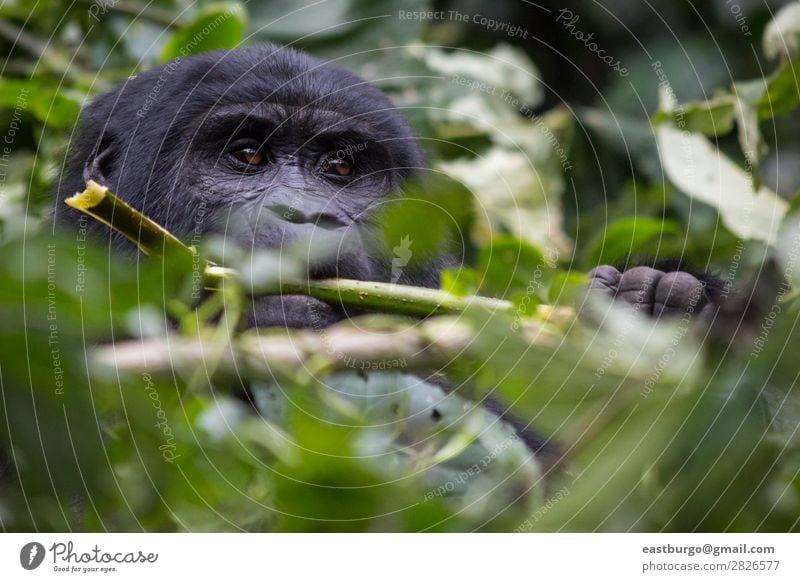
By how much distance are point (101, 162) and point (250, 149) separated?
283 mm

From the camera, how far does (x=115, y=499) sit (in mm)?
765

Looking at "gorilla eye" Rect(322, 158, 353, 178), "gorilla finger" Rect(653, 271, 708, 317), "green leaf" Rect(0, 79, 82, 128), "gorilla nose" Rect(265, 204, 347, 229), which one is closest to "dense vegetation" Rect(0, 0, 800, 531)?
"gorilla finger" Rect(653, 271, 708, 317)

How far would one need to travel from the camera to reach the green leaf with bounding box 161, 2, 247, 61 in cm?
210

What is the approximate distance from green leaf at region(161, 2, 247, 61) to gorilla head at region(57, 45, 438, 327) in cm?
23

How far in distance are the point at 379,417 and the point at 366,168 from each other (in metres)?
1.05

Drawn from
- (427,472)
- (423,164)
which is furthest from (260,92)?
(427,472)

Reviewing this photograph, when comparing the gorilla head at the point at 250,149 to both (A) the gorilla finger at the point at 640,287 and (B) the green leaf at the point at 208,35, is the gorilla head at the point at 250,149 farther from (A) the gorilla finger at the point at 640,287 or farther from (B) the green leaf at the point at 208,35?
(A) the gorilla finger at the point at 640,287

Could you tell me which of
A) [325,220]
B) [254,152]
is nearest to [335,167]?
[254,152]

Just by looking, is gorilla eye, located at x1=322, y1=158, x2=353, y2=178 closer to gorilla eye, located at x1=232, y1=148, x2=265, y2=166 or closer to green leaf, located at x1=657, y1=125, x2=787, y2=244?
gorilla eye, located at x1=232, y1=148, x2=265, y2=166

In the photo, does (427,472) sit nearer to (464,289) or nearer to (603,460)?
(464,289)

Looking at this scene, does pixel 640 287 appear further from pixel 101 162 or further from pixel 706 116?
pixel 101 162

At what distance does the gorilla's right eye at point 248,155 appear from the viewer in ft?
5.83
